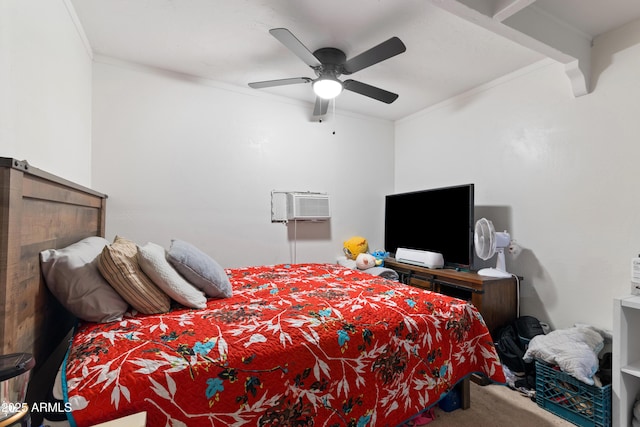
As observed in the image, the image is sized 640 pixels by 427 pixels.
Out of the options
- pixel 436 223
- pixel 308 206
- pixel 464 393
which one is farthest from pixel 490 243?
pixel 308 206

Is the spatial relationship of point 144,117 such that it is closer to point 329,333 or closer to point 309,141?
point 309,141

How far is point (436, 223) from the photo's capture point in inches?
118

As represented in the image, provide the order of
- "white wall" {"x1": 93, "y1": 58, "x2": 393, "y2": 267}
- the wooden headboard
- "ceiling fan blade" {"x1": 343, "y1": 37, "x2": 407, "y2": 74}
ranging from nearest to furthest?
1. the wooden headboard
2. "ceiling fan blade" {"x1": 343, "y1": 37, "x2": 407, "y2": 74}
3. "white wall" {"x1": 93, "y1": 58, "x2": 393, "y2": 267}

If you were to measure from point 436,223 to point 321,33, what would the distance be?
1984mm

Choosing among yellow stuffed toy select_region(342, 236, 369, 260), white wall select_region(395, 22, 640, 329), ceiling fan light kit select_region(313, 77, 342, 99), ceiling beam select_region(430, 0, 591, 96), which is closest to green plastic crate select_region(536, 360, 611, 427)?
white wall select_region(395, 22, 640, 329)

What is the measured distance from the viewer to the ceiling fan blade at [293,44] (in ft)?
5.91

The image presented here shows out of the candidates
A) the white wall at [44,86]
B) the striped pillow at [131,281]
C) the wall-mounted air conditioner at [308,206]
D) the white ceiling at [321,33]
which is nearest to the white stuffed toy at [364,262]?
the wall-mounted air conditioner at [308,206]

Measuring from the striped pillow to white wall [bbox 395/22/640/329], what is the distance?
279cm

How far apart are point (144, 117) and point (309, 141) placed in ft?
5.46

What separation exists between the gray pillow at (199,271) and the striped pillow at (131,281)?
0.60 feet

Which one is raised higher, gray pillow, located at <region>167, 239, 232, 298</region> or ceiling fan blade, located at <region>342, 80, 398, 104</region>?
ceiling fan blade, located at <region>342, 80, 398, 104</region>

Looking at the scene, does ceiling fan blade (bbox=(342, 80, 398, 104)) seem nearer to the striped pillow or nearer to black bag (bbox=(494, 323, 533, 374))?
the striped pillow

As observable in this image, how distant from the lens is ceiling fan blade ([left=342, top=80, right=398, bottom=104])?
7.87 ft

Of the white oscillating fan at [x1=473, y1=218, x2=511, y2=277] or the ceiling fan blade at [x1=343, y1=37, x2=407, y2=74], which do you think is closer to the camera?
the ceiling fan blade at [x1=343, y1=37, x2=407, y2=74]
